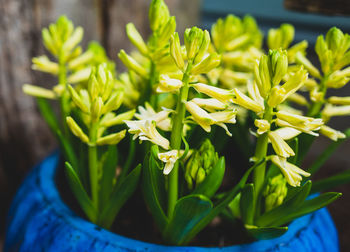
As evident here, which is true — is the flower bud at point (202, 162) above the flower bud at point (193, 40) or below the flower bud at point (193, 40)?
below

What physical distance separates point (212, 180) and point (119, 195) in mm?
128

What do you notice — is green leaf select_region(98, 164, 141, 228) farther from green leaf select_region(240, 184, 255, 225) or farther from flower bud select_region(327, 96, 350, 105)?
flower bud select_region(327, 96, 350, 105)

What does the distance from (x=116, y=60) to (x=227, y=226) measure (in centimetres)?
61

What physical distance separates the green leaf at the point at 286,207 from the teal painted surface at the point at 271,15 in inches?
35.3

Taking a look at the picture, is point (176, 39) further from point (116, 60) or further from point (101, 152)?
point (116, 60)

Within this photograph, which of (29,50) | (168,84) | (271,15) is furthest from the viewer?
(271,15)

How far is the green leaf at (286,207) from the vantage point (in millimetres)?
436

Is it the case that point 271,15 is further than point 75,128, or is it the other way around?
point 271,15

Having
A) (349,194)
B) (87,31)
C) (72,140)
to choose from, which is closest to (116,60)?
(87,31)

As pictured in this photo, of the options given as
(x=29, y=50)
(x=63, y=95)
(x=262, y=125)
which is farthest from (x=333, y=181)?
(x=29, y=50)

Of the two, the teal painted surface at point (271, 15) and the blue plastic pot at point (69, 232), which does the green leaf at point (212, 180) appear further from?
the teal painted surface at point (271, 15)

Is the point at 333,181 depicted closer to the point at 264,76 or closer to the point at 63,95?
the point at 264,76

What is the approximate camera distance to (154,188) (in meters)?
0.45

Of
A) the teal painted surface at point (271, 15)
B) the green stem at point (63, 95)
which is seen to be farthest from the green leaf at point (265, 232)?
the teal painted surface at point (271, 15)
